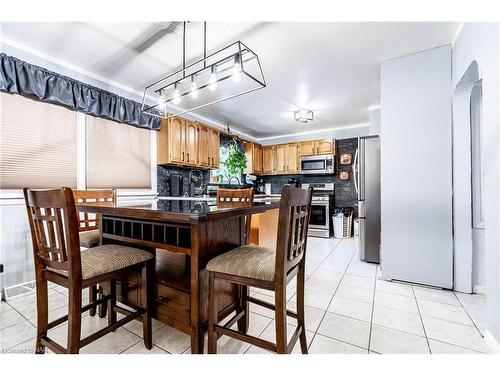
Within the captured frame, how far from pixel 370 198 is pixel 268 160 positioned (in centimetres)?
324

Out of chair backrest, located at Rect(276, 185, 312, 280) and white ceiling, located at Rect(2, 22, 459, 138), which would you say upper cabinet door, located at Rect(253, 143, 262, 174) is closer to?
white ceiling, located at Rect(2, 22, 459, 138)

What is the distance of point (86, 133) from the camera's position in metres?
2.97

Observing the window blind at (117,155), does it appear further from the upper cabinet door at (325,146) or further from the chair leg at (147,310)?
the upper cabinet door at (325,146)

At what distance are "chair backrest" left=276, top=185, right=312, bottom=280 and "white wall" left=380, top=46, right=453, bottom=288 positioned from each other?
1.77m

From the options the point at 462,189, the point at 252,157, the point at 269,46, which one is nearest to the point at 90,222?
the point at 269,46

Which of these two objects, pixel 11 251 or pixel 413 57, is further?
pixel 413 57

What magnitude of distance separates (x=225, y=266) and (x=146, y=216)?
0.48 meters

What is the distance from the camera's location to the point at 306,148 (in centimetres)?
566

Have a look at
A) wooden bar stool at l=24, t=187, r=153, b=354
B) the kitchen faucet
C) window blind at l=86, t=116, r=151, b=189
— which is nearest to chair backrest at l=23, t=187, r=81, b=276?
wooden bar stool at l=24, t=187, r=153, b=354

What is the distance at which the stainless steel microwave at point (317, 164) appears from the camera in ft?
17.6

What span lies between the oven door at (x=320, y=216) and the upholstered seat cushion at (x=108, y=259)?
4187 mm

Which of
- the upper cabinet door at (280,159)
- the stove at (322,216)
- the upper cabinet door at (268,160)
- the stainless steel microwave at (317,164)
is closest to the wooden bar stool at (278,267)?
the stove at (322,216)
